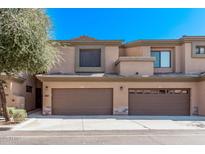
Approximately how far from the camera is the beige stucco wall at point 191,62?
24125mm

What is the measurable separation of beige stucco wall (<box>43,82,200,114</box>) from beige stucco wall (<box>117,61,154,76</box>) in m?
1.23

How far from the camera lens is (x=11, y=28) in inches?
507

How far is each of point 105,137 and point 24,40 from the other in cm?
588

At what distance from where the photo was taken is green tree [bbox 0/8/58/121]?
13.0 metres

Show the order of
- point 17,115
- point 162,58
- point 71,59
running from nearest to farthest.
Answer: point 17,115 < point 71,59 < point 162,58

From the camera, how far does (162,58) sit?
2538 cm

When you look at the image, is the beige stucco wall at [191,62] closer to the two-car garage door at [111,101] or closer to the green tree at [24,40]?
the two-car garage door at [111,101]

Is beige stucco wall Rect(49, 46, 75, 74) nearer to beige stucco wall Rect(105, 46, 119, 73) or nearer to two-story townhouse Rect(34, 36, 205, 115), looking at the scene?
two-story townhouse Rect(34, 36, 205, 115)

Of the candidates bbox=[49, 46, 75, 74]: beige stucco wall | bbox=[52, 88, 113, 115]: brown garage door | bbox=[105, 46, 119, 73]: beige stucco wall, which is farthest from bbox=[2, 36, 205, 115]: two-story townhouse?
bbox=[49, 46, 75, 74]: beige stucco wall

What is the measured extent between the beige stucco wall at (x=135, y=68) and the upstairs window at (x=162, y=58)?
244cm

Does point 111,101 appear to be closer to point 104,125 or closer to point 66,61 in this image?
point 66,61

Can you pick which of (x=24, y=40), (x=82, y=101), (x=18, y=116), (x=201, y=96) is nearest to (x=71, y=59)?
(x=82, y=101)
